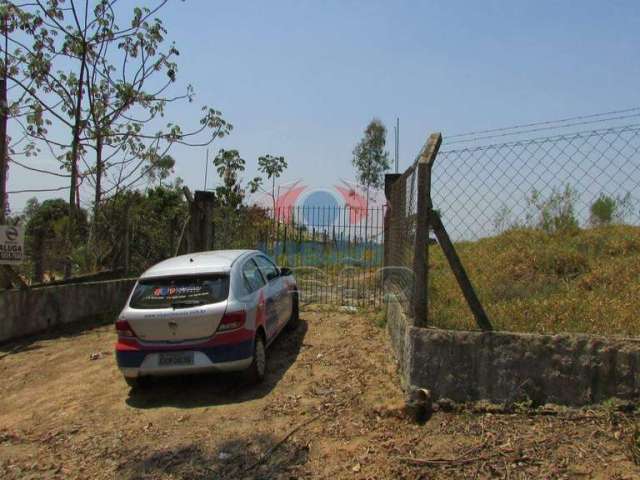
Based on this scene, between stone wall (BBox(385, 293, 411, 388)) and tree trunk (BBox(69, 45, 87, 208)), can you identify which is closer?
stone wall (BBox(385, 293, 411, 388))

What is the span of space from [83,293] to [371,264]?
5.60 meters

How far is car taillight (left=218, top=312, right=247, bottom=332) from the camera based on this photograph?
19.6 ft

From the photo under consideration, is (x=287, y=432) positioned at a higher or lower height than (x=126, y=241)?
lower

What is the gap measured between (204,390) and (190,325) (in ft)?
2.90

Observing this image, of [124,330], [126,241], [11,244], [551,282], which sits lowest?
[124,330]

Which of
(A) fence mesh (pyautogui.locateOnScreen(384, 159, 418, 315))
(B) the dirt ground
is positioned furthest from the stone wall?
(B) the dirt ground

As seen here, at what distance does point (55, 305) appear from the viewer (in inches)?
381

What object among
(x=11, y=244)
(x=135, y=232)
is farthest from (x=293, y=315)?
(x=135, y=232)

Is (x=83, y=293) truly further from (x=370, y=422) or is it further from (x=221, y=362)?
(x=370, y=422)

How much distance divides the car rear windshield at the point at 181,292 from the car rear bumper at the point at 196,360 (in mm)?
502

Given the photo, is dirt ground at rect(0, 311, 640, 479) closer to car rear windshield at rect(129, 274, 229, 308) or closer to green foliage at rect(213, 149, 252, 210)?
car rear windshield at rect(129, 274, 229, 308)

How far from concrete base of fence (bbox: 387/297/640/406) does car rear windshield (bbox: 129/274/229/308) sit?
237 centimetres

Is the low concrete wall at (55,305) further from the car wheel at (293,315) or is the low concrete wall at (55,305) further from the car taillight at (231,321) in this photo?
the car taillight at (231,321)

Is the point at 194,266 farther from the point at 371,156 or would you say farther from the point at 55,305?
the point at 371,156
